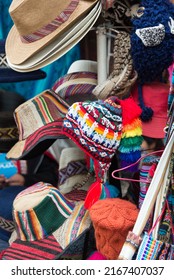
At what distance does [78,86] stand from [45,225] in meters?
0.53

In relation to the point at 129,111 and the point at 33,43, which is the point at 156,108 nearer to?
the point at 129,111

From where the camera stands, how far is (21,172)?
6.63ft

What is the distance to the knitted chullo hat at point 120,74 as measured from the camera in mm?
1529

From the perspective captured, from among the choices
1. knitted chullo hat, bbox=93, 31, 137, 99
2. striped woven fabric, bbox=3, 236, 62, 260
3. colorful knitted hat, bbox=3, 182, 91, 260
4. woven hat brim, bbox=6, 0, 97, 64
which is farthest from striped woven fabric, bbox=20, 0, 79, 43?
striped woven fabric, bbox=3, 236, 62, 260

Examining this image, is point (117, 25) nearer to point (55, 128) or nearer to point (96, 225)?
point (55, 128)

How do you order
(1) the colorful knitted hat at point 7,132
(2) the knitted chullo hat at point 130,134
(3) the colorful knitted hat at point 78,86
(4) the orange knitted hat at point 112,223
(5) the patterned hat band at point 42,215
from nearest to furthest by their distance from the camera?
1. (4) the orange knitted hat at point 112,223
2. (2) the knitted chullo hat at point 130,134
3. (5) the patterned hat band at point 42,215
4. (3) the colorful knitted hat at point 78,86
5. (1) the colorful knitted hat at point 7,132

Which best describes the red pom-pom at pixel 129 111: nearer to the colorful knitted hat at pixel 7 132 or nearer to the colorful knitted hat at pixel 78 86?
the colorful knitted hat at pixel 78 86

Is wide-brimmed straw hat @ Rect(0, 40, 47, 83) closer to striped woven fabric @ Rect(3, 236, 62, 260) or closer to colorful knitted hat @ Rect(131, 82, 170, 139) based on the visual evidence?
colorful knitted hat @ Rect(131, 82, 170, 139)

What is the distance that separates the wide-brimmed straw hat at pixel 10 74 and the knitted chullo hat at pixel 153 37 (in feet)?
1.65

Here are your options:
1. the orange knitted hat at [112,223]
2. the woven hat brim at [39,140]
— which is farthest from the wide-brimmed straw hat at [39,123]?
the orange knitted hat at [112,223]

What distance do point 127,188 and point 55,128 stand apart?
1.03ft

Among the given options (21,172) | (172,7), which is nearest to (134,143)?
(172,7)

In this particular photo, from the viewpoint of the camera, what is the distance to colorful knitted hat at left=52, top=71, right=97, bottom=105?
5.70ft

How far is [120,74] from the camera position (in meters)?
1.56
